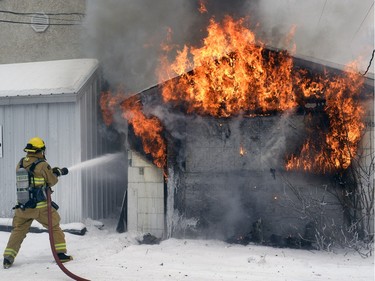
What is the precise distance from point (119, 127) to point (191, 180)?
9.74 ft

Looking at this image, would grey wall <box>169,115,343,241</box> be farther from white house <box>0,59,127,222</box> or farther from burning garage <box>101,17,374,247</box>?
white house <box>0,59,127,222</box>

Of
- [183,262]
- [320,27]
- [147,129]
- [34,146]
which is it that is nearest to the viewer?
[183,262]

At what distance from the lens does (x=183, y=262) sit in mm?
6426

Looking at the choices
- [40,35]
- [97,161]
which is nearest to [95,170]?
[97,161]

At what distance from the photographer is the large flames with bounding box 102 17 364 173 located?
7.31 m

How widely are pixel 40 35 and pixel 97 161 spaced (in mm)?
5519

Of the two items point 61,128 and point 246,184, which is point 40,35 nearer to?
point 61,128

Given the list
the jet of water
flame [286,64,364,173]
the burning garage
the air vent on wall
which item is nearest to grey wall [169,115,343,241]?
the burning garage

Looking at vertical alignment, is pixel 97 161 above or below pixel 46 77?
below

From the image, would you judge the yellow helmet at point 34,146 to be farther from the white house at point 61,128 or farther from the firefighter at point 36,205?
the white house at point 61,128

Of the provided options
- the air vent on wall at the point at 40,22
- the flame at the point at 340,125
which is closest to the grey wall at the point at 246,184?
the flame at the point at 340,125

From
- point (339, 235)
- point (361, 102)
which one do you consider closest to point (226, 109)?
point (361, 102)

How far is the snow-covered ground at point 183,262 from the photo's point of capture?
5652 mm

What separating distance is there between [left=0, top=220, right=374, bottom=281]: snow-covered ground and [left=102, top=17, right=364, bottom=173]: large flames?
1.66m
